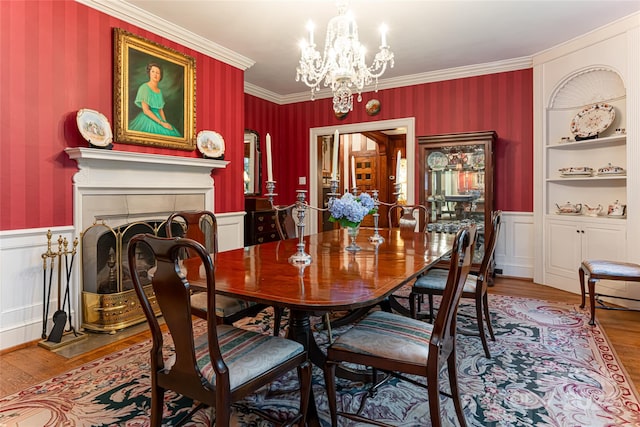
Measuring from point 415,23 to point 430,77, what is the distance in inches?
60.2

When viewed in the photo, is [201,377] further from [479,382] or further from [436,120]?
[436,120]

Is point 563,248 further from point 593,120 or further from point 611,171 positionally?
point 593,120

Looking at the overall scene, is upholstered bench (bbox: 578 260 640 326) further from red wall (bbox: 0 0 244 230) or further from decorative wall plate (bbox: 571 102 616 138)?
red wall (bbox: 0 0 244 230)

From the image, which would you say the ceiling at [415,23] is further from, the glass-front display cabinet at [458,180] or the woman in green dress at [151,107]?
the glass-front display cabinet at [458,180]

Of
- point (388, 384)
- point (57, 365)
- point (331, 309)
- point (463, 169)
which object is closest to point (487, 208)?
point (463, 169)

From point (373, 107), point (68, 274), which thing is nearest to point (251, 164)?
point (373, 107)

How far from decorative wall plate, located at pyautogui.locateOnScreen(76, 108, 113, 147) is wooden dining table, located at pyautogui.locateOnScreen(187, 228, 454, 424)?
164 centimetres

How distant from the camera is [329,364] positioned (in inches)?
61.1

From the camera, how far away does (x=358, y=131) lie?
5.47m

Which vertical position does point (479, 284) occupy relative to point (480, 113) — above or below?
below

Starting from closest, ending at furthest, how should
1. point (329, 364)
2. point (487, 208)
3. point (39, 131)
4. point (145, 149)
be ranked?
point (329, 364) < point (39, 131) < point (145, 149) < point (487, 208)

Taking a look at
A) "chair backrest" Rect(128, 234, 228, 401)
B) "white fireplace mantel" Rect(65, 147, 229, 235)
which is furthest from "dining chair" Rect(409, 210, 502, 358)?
"white fireplace mantel" Rect(65, 147, 229, 235)

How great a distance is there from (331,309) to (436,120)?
4.31 meters

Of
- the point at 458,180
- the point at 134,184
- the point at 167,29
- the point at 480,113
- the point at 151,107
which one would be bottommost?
A: the point at 134,184
